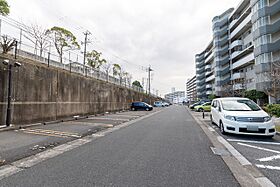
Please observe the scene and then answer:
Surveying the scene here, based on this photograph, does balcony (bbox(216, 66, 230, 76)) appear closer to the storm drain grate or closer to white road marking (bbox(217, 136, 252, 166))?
white road marking (bbox(217, 136, 252, 166))

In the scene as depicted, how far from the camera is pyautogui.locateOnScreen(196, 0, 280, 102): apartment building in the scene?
29.2m

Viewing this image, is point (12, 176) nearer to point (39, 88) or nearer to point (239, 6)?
point (39, 88)

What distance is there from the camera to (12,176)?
386 cm

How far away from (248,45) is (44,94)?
3999 centimetres

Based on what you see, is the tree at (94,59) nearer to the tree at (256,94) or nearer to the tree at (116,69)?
the tree at (116,69)

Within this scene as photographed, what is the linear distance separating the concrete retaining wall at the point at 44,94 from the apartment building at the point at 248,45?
20.9 metres

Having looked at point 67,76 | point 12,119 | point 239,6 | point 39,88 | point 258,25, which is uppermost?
point 239,6

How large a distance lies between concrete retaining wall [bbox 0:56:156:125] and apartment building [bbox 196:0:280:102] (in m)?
20.9

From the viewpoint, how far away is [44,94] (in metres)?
12.7

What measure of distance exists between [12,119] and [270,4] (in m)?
36.7

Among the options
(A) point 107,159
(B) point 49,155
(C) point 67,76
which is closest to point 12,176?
(B) point 49,155

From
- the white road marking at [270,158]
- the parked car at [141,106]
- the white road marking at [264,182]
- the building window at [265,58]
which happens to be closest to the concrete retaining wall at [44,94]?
the white road marking at [264,182]

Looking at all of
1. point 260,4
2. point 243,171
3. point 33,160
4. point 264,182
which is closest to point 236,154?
point 243,171

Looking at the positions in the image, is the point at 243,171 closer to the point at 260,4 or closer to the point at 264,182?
the point at 264,182
